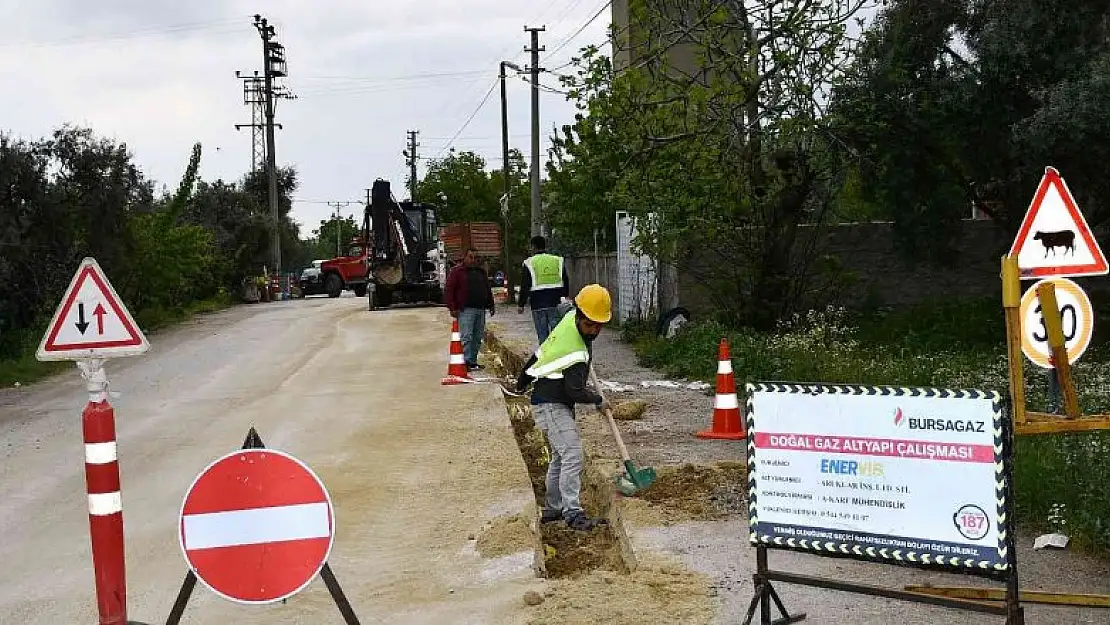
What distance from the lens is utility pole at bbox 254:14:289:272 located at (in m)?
57.5

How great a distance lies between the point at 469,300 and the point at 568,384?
877 centimetres

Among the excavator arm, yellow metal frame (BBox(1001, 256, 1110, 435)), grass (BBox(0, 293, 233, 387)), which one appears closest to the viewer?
yellow metal frame (BBox(1001, 256, 1110, 435))

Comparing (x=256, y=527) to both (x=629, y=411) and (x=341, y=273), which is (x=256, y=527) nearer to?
(x=629, y=411)

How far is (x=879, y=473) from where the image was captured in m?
5.45

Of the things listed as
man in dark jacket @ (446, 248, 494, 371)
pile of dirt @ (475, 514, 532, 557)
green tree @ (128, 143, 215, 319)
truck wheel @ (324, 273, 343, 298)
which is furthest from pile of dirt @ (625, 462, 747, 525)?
truck wheel @ (324, 273, 343, 298)

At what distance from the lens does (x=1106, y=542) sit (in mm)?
6688

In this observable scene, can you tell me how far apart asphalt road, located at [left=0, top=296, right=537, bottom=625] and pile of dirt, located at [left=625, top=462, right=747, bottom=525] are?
89 cm

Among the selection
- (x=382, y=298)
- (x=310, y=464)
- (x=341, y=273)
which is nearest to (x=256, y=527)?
(x=310, y=464)

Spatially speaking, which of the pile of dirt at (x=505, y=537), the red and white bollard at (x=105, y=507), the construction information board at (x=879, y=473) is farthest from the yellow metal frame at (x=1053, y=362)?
the red and white bollard at (x=105, y=507)

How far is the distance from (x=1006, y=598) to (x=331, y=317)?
94.0ft

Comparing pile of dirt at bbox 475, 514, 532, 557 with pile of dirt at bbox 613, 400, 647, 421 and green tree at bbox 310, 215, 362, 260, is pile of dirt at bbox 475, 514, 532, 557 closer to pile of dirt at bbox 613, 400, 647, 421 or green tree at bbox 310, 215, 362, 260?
pile of dirt at bbox 613, 400, 647, 421

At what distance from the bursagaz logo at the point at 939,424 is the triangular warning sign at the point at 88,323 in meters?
3.48

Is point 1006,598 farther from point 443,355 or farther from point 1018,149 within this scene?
point 443,355

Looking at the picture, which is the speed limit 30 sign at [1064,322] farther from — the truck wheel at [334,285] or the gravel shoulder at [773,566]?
the truck wheel at [334,285]
